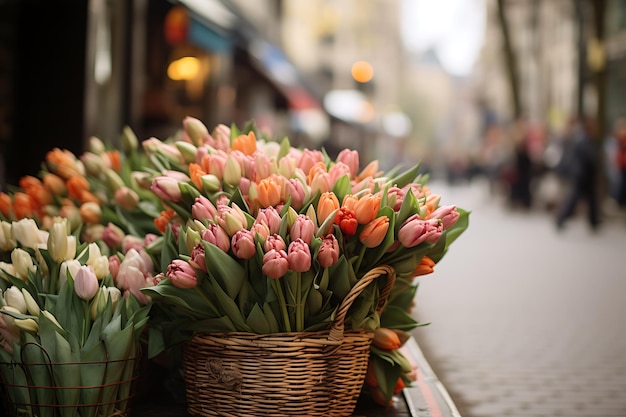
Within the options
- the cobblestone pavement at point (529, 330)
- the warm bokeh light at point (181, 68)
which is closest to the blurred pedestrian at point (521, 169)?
the cobblestone pavement at point (529, 330)

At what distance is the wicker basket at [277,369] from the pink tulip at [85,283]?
403 mm

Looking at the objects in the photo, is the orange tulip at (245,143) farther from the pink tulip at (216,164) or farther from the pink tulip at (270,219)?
the pink tulip at (270,219)

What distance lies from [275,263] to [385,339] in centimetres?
75

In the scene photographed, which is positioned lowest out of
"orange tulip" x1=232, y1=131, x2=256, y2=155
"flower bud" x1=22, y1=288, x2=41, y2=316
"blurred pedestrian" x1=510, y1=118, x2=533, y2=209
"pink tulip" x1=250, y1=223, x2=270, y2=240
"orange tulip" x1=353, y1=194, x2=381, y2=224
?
"blurred pedestrian" x1=510, y1=118, x2=533, y2=209

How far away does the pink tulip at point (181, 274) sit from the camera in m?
3.28

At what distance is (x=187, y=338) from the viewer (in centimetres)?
351

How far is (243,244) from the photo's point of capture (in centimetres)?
326

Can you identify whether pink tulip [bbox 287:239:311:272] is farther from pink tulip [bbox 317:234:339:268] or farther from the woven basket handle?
the woven basket handle

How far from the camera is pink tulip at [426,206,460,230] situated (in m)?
3.59

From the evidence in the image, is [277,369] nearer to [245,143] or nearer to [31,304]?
[31,304]

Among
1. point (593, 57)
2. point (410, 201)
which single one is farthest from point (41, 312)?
point (593, 57)

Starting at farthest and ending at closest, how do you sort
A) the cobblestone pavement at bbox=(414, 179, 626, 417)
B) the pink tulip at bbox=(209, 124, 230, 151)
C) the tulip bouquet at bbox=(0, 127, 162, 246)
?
the cobblestone pavement at bbox=(414, 179, 626, 417), the tulip bouquet at bbox=(0, 127, 162, 246), the pink tulip at bbox=(209, 124, 230, 151)

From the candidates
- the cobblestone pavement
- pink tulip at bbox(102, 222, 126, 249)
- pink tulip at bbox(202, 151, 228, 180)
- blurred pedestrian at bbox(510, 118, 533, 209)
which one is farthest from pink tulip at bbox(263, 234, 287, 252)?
blurred pedestrian at bbox(510, 118, 533, 209)

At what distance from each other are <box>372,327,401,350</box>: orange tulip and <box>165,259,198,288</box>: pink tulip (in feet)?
2.64
